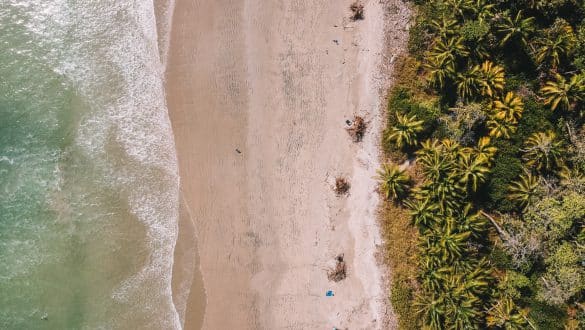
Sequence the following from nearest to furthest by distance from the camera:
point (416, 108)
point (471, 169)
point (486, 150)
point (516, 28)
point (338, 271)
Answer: point (516, 28) → point (471, 169) → point (486, 150) → point (416, 108) → point (338, 271)

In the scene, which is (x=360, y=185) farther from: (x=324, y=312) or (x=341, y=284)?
(x=324, y=312)

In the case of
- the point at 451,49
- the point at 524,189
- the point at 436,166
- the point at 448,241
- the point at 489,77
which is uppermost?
the point at 451,49

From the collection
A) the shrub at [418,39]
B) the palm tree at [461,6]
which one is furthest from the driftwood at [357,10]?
the palm tree at [461,6]

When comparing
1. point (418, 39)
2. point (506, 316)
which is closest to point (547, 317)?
point (506, 316)

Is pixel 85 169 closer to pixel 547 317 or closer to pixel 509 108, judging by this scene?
pixel 509 108

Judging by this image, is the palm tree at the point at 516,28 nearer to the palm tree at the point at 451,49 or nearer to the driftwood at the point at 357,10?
the palm tree at the point at 451,49
